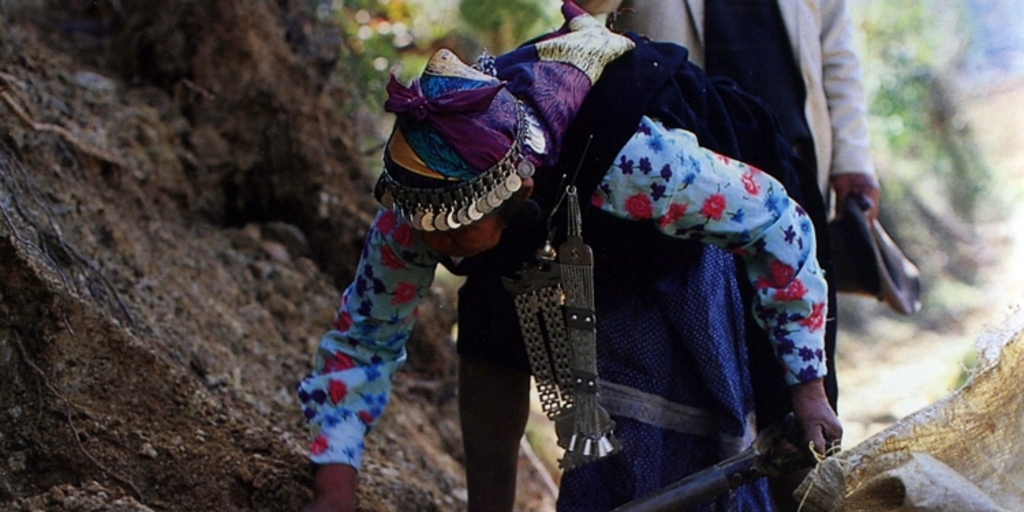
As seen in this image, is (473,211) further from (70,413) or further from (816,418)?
(70,413)

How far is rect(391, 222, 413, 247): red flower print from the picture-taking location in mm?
1990

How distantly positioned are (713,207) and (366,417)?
0.81 metres

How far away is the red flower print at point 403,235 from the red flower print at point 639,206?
39cm

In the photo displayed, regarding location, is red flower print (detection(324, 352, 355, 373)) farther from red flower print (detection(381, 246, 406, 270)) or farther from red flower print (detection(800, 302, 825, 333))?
red flower print (detection(800, 302, 825, 333))

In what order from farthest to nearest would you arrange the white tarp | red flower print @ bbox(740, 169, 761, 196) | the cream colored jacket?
the cream colored jacket
red flower print @ bbox(740, 169, 761, 196)
the white tarp

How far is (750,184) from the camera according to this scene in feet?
6.40

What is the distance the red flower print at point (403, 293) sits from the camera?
2096mm

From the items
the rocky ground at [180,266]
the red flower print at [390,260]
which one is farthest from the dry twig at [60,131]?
the red flower print at [390,260]

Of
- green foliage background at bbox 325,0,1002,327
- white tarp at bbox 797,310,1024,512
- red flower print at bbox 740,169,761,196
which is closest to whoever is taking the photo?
white tarp at bbox 797,310,1024,512

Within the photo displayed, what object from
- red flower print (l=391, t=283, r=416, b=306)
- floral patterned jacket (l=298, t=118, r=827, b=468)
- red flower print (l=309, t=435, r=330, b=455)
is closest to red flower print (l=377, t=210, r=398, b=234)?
floral patterned jacket (l=298, t=118, r=827, b=468)

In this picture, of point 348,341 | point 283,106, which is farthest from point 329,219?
point 348,341

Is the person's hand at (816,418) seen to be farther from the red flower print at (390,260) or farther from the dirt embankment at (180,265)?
the dirt embankment at (180,265)

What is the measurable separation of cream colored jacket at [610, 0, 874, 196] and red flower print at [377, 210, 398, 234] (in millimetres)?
1350

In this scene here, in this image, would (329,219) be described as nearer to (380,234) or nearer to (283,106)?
Result: (283,106)
